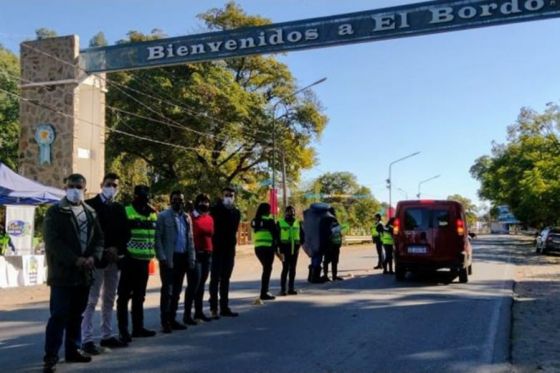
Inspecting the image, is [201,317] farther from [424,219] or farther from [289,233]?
[424,219]

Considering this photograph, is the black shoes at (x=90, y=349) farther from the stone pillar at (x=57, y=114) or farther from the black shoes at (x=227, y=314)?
the stone pillar at (x=57, y=114)

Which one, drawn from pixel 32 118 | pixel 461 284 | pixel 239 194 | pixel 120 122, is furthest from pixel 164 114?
pixel 461 284

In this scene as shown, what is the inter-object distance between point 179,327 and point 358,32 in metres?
11.1

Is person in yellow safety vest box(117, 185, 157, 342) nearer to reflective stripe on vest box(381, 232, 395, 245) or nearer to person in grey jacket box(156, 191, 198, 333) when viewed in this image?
person in grey jacket box(156, 191, 198, 333)

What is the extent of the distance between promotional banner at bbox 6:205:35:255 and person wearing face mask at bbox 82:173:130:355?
1174cm

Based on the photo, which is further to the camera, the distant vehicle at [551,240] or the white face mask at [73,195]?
the distant vehicle at [551,240]

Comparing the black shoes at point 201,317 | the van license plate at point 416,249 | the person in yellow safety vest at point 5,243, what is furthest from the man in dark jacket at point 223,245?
the person in yellow safety vest at point 5,243

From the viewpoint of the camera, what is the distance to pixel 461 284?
15094mm

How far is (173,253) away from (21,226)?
11.9m

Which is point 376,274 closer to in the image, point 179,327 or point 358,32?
point 358,32

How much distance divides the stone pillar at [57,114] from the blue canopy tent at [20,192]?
3.85 m

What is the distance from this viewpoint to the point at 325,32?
1733 centimetres

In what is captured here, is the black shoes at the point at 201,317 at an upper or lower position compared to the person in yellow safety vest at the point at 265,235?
lower

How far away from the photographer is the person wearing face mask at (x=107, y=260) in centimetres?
700
